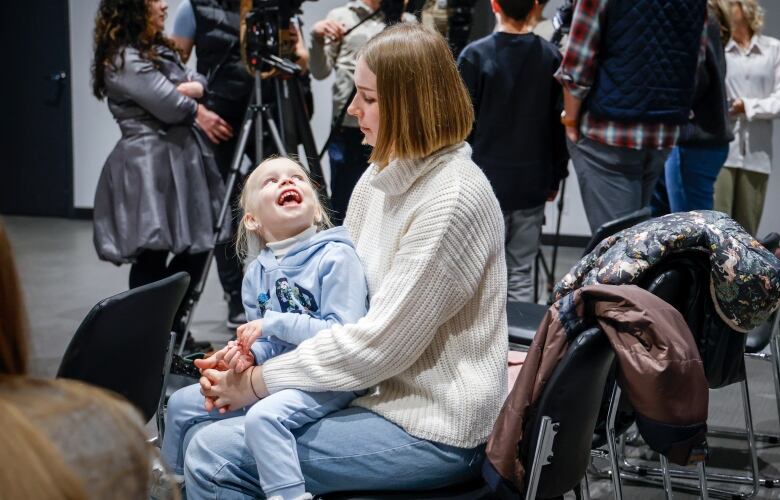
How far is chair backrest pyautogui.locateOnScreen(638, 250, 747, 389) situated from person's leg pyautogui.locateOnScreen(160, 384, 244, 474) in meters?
0.79

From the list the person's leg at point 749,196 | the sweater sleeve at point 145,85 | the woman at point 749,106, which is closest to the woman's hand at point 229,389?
the sweater sleeve at point 145,85

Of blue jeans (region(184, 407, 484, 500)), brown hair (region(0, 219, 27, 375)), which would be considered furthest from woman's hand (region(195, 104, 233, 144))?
brown hair (region(0, 219, 27, 375))

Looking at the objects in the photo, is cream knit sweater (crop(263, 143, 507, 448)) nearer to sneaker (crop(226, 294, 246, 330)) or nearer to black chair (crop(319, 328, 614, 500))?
black chair (crop(319, 328, 614, 500))

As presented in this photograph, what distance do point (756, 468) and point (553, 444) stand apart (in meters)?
1.45

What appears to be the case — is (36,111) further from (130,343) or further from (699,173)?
(130,343)

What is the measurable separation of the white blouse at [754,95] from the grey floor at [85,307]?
50.1 inches

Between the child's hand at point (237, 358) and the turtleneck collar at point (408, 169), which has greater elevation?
the turtleneck collar at point (408, 169)

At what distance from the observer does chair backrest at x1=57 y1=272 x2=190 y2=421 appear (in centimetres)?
169

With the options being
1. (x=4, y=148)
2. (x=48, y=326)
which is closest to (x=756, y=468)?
(x=48, y=326)

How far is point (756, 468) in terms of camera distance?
8.79 ft

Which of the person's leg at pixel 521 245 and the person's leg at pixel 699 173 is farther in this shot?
the person's leg at pixel 699 173

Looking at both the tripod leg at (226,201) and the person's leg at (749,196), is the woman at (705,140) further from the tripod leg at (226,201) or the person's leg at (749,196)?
the tripod leg at (226,201)

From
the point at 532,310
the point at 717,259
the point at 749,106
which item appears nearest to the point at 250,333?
the point at 717,259

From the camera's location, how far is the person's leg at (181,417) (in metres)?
1.77
